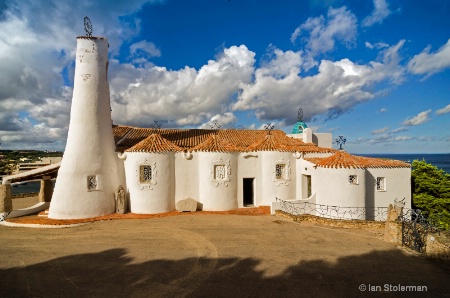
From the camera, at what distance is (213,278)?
8711 millimetres

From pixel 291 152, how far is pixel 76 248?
15805mm

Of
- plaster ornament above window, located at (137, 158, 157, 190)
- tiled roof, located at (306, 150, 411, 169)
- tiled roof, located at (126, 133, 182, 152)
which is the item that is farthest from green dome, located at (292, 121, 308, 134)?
plaster ornament above window, located at (137, 158, 157, 190)

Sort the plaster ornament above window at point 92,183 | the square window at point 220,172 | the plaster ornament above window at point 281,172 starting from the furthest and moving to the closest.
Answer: the plaster ornament above window at point 281,172 → the square window at point 220,172 → the plaster ornament above window at point 92,183

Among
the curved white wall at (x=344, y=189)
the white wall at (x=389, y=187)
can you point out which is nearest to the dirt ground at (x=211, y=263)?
the curved white wall at (x=344, y=189)

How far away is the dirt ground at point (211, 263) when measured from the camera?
26.5 feet

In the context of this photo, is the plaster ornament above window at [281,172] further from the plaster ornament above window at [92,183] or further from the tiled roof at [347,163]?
the plaster ornament above window at [92,183]

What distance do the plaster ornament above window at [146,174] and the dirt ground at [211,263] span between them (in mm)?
4070

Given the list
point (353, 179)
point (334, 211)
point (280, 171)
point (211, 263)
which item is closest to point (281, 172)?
point (280, 171)

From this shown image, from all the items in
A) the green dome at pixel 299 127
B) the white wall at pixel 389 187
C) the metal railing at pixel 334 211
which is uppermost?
the green dome at pixel 299 127

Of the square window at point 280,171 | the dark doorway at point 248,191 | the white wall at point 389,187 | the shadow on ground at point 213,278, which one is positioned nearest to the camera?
the shadow on ground at point 213,278

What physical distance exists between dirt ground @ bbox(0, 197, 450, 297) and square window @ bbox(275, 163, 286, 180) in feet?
19.4

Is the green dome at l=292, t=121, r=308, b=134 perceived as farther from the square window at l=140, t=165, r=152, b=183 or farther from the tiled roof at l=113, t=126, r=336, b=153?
the square window at l=140, t=165, r=152, b=183

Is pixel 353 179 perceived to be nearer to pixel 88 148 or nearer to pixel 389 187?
pixel 389 187

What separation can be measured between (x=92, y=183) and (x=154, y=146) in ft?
16.1
